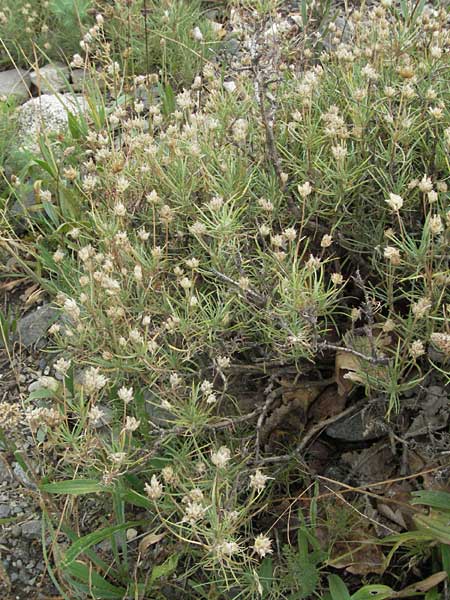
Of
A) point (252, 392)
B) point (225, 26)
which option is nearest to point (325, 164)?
point (252, 392)

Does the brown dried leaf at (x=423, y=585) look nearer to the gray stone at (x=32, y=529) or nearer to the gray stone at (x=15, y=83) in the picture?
the gray stone at (x=32, y=529)

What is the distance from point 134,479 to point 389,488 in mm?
749

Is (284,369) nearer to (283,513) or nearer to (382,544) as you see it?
(283,513)

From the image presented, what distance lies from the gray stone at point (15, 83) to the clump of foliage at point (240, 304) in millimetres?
1649

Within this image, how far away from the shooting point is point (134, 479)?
2283 mm

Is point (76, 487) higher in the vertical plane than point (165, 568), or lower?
higher

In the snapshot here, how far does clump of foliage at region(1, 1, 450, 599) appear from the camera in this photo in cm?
198

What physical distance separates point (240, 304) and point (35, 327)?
1362mm

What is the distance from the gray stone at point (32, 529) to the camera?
2.51 m

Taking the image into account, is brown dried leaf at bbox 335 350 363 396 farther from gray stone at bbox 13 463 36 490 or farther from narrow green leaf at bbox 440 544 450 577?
gray stone at bbox 13 463 36 490

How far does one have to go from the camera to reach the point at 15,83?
4.29 metres

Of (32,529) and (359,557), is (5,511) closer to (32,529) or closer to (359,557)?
(32,529)

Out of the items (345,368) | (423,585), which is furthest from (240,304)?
(423,585)

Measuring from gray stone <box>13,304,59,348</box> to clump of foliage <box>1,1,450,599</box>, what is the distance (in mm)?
525
